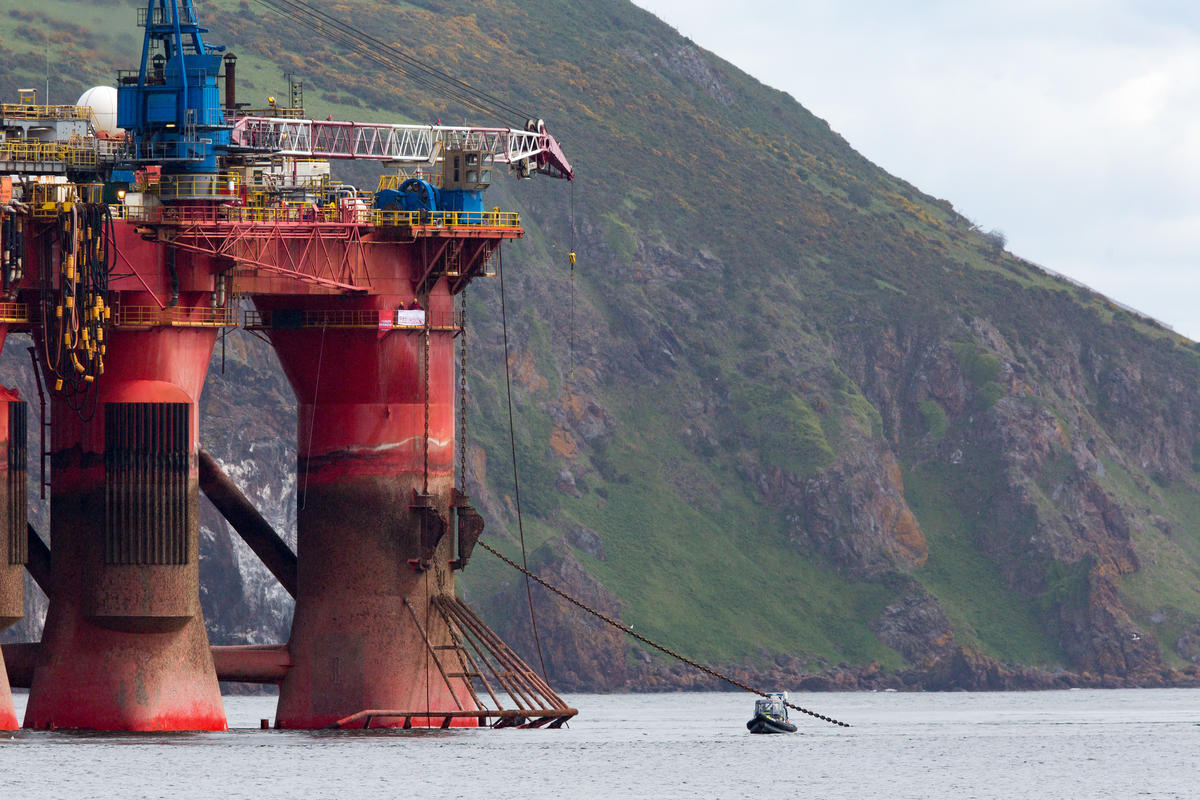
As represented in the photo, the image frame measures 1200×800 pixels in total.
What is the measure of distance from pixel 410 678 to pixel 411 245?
1887 centimetres

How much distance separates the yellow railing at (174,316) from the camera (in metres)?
109

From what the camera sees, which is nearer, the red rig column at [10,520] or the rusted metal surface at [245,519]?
the red rig column at [10,520]

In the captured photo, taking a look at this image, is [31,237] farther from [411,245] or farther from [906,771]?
[906,771]

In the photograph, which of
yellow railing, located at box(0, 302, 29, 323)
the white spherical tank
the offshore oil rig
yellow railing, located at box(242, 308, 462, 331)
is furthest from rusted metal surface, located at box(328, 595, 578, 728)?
the white spherical tank

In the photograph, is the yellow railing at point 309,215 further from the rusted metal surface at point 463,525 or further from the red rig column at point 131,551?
the rusted metal surface at point 463,525

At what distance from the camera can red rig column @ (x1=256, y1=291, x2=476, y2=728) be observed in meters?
116

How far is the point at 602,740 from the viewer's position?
138125mm

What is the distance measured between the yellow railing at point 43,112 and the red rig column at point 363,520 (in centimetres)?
1224

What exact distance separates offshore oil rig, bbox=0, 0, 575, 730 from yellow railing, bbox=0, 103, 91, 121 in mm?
160

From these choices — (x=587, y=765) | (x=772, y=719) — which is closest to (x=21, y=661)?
(x=587, y=765)

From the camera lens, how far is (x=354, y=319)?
380 ft

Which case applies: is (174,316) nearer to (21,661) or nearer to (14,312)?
(14,312)

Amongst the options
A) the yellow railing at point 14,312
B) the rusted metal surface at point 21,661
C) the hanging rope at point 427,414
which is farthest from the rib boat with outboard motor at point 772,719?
the yellow railing at point 14,312

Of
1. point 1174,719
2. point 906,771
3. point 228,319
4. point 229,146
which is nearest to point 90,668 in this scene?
point 228,319
